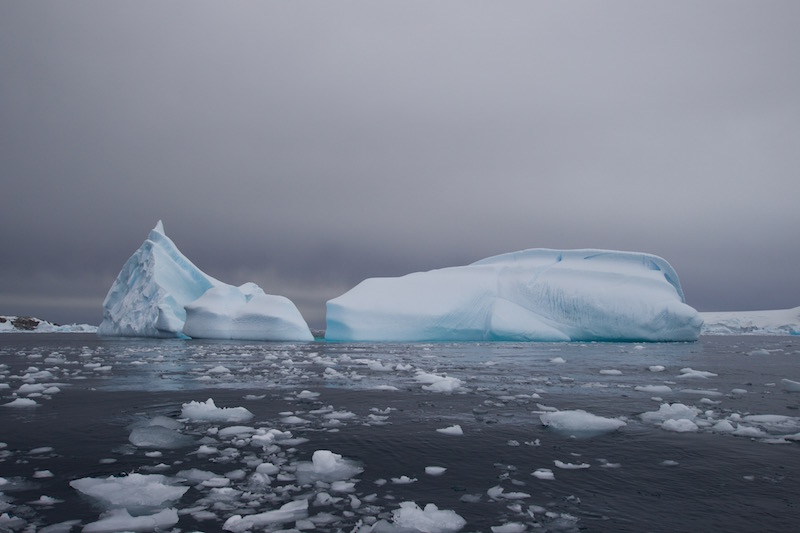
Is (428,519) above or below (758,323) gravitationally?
below

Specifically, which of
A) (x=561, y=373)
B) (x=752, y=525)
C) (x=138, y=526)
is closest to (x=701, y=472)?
(x=752, y=525)

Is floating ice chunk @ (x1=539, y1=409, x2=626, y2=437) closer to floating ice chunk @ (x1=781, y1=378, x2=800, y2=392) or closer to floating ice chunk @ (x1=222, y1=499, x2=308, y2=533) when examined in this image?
floating ice chunk @ (x1=222, y1=499, x2=308, y2=533)

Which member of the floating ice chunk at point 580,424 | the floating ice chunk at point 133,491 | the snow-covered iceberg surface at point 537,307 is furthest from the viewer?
the snow-covered iceberg surface at point 537,307

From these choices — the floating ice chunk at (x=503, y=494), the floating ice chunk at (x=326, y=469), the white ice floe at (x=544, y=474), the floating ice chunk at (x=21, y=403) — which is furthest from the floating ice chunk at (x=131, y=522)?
the floating ice chunk at (x=21, y=403)

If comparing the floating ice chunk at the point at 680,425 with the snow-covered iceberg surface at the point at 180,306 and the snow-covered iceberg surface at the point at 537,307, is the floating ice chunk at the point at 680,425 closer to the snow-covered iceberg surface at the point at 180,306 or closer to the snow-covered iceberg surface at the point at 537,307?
the snow-covered iceberg surface at the point at 537,307

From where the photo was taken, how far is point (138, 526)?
261cm

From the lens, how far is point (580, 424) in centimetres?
518

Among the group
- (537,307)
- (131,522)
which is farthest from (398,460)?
(537,307)

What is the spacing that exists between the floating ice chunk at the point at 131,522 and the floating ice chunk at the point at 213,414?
106 inches

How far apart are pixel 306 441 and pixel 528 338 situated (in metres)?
25.3

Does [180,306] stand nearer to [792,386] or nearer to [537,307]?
[537,307]

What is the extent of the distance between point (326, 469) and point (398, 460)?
65cm

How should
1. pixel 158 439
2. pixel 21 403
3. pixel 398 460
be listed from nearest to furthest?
pixel 398 460 → pixel 158 439 → pixel 21 403

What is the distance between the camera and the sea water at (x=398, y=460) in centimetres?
281
